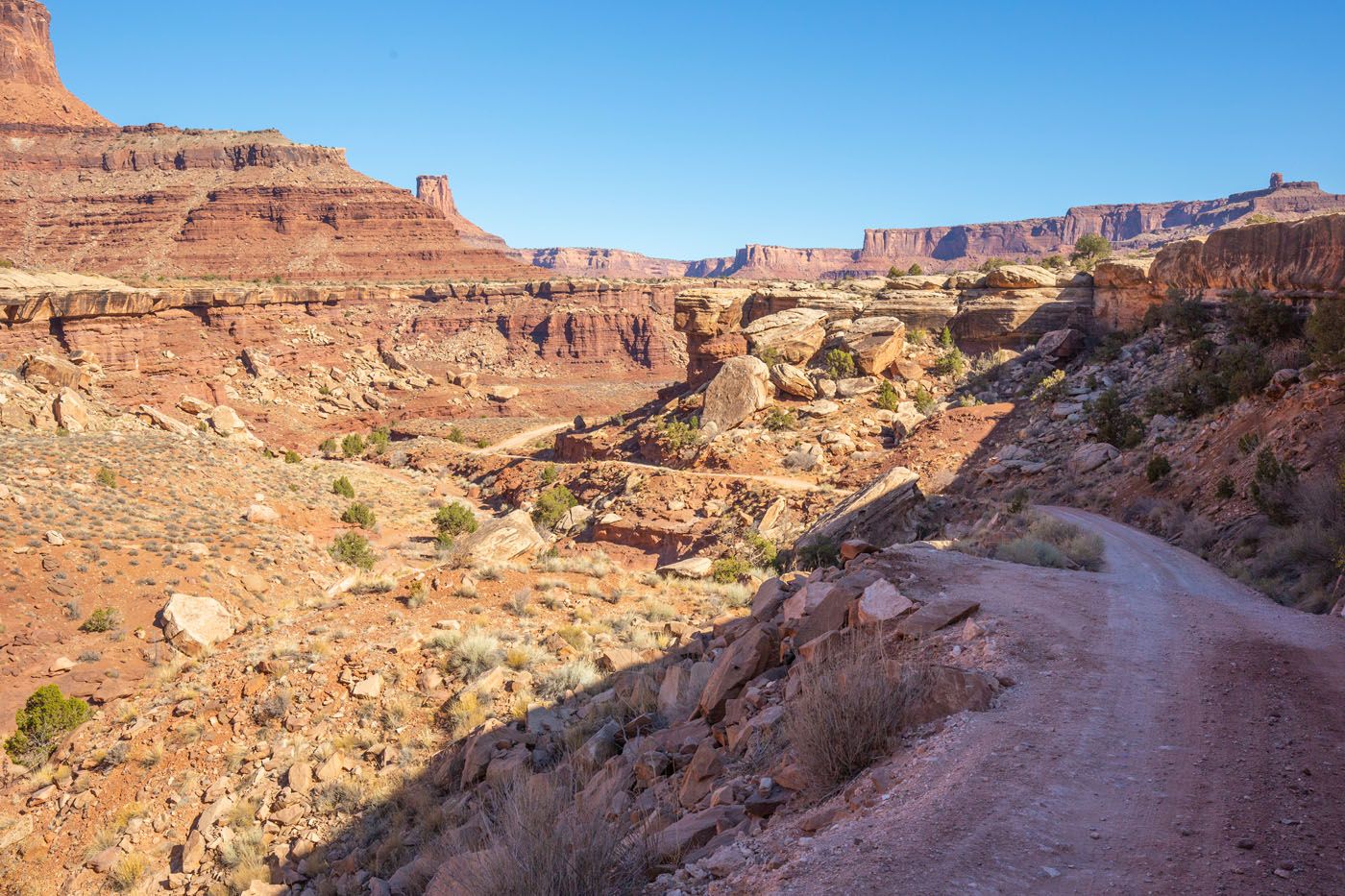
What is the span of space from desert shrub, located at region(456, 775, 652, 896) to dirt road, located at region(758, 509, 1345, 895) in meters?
0.70

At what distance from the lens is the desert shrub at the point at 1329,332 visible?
1364 centimetres

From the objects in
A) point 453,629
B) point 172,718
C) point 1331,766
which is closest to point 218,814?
point 172,718

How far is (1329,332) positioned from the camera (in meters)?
14.0

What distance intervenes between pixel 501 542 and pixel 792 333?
18.2 m

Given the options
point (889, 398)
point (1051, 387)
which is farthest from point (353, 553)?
point (1051, 387)

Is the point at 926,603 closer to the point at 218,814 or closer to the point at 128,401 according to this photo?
the point at 218,814

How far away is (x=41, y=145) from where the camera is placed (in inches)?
3157

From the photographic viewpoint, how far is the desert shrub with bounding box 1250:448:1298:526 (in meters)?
11.5

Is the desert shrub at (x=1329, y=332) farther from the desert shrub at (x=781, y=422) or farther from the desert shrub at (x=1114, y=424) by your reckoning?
the desert shrub at (x=781, y=422)

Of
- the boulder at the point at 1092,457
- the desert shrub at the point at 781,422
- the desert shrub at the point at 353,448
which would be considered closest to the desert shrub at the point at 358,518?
the desert shrub at the point at 781,422

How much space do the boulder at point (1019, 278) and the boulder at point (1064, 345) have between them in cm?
322

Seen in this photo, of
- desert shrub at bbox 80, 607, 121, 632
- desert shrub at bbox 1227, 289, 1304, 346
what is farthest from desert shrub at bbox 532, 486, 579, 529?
desert shrub at bbox 1227, 289, 1304, 346

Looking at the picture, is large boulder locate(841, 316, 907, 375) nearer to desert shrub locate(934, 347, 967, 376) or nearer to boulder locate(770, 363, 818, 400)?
desert shrub locate(934, 347, 967, 376)

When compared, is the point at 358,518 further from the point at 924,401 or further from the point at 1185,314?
the point at 1185,314
